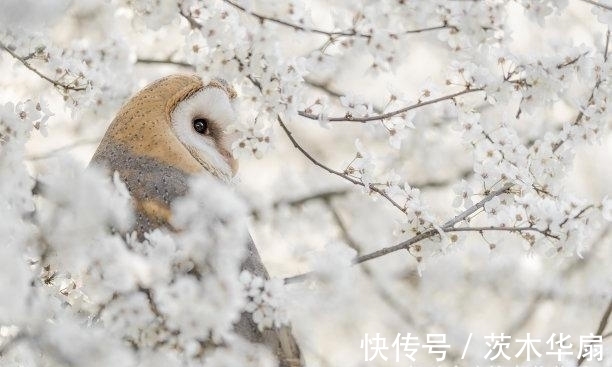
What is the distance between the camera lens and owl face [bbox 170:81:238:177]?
374cm

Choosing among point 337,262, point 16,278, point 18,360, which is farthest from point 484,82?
point 16,278

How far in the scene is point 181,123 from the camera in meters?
3.75

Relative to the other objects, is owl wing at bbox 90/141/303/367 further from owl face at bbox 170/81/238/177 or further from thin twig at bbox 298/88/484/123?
thin twig at bbox 298/88/484/123

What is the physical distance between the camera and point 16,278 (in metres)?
1.75

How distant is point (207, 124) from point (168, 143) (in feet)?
0.88

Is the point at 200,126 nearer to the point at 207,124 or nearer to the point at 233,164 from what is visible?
the point at 207,124

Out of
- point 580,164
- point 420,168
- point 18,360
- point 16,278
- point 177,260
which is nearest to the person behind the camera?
point 16,278

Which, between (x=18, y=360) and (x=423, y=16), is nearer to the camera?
(x=18, y=360)

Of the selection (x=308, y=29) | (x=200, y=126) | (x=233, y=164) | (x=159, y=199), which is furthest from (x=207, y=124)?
(x=308, y=29)

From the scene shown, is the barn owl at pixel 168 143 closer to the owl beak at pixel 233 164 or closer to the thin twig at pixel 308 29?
the owl beak at pixel 233 164

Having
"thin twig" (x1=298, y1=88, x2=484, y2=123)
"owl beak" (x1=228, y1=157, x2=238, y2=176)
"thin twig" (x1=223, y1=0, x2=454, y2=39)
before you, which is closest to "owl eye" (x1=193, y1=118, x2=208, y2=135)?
"owl beak" (x1=228, y1=157, x2=238, y2=176)

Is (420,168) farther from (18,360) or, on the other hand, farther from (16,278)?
(16,278)

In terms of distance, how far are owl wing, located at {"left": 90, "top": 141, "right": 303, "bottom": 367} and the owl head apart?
45mm

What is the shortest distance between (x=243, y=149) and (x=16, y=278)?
1.22 m
